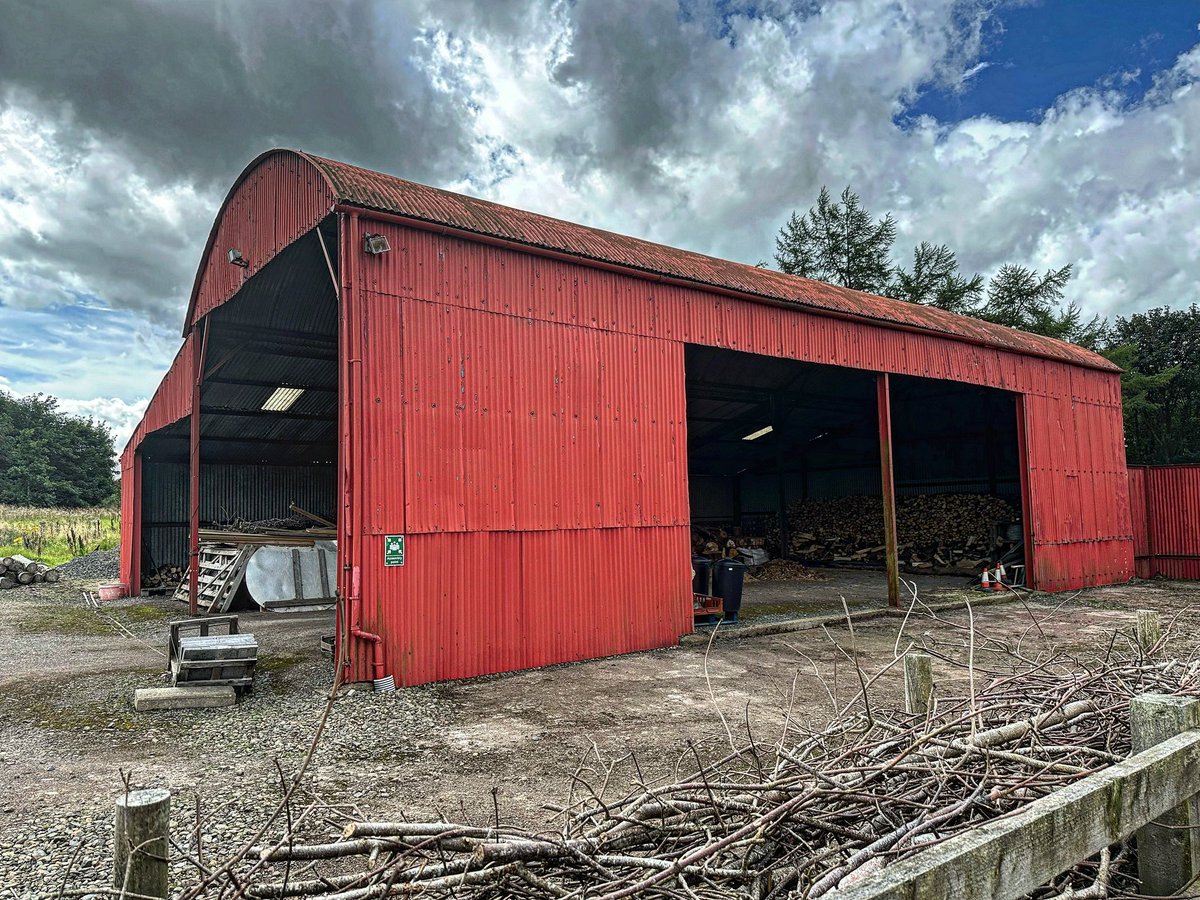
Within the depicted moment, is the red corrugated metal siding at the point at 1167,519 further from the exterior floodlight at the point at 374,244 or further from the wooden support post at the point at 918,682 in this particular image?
the exterior floodlight at the point at 374,244

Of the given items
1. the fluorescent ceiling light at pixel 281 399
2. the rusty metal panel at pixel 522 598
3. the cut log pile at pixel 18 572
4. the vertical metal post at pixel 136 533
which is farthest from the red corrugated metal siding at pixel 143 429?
the rusty metal panel at pixel 522 598

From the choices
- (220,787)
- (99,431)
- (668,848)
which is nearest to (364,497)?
(220,787)

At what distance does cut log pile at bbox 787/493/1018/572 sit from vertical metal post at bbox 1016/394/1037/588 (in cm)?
316

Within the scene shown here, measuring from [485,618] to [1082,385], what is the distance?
1501 cm

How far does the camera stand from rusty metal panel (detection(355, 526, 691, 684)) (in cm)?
728

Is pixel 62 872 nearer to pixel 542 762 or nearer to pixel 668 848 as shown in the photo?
pixel 542 762

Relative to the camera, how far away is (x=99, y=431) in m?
47.8

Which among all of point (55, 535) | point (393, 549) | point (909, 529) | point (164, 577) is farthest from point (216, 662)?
point (55, 535)

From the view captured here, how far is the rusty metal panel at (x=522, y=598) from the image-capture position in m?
7.28

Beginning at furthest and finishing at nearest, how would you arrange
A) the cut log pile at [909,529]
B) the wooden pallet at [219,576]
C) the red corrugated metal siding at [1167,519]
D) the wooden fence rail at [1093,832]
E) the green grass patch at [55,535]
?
the green grass patch at [55,535] → the cut log pile at [909,529] → the red corrugated metal siding at [1167,519] → the wooden pallet at [219,576] → the wooden fence rail at [1093,832]

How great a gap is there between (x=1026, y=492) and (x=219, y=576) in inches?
637

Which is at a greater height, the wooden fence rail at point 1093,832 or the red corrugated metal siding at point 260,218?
the red corrugated metal siding at point 260,218

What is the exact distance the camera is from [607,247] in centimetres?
962

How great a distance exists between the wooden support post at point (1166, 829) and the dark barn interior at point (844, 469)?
1125 centimetres
